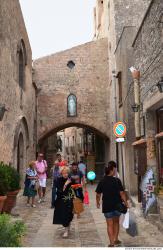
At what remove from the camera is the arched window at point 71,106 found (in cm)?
2169

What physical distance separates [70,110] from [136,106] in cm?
1186

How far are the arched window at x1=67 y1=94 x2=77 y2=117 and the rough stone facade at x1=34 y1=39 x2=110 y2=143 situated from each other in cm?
19

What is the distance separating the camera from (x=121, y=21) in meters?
18.3

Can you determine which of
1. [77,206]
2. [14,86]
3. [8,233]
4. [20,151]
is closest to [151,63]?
[77,206]

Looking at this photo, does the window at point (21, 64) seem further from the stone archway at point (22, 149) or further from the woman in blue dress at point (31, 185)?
the woman in blue dress at point (31, 185)

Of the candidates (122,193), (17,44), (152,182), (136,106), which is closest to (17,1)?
(17,44)

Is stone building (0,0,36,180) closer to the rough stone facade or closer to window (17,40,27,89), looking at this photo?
window (17,40,27,89)

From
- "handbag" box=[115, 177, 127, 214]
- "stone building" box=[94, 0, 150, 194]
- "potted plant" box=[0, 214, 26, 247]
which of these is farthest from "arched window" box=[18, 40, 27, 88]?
"potted plant" box=[0, 214, 26, 247]

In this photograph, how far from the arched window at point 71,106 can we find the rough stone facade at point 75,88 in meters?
0.19

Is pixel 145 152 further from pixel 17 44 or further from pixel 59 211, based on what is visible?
pixel 17 44

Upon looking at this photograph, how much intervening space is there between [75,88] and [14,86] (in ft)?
28.6

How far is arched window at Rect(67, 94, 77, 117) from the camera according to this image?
21688mm

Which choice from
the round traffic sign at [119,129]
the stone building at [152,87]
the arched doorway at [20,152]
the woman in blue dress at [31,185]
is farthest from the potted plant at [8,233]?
the arched doorway at [20,152]

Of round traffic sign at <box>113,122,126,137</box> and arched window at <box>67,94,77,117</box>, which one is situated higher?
arched window at <box>67,94,77,117</box>
